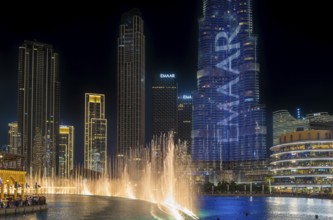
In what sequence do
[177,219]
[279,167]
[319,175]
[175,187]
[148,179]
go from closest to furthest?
[177,219], [175,187], [148,179], [319,175], [279,167]

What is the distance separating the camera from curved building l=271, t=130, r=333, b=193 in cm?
15700

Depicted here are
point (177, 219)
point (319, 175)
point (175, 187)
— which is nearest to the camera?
point (177, 219)

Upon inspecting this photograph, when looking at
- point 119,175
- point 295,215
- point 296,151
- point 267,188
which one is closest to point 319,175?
point 296,151

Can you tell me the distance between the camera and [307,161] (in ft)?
526

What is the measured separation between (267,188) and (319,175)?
28.3 m

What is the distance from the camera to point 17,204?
6662 cm

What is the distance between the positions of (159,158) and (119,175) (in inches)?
588

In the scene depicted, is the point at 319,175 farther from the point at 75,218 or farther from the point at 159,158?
the point at 75,218

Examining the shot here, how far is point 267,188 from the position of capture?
→ 183 m

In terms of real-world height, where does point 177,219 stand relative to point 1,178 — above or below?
below

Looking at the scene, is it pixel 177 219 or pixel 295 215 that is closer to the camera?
pixel 177 219

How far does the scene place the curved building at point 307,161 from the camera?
515 feet

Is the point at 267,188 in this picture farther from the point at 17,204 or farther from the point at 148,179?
the point at 17,204

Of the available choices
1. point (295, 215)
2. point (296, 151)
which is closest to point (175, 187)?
point (296, 151)
